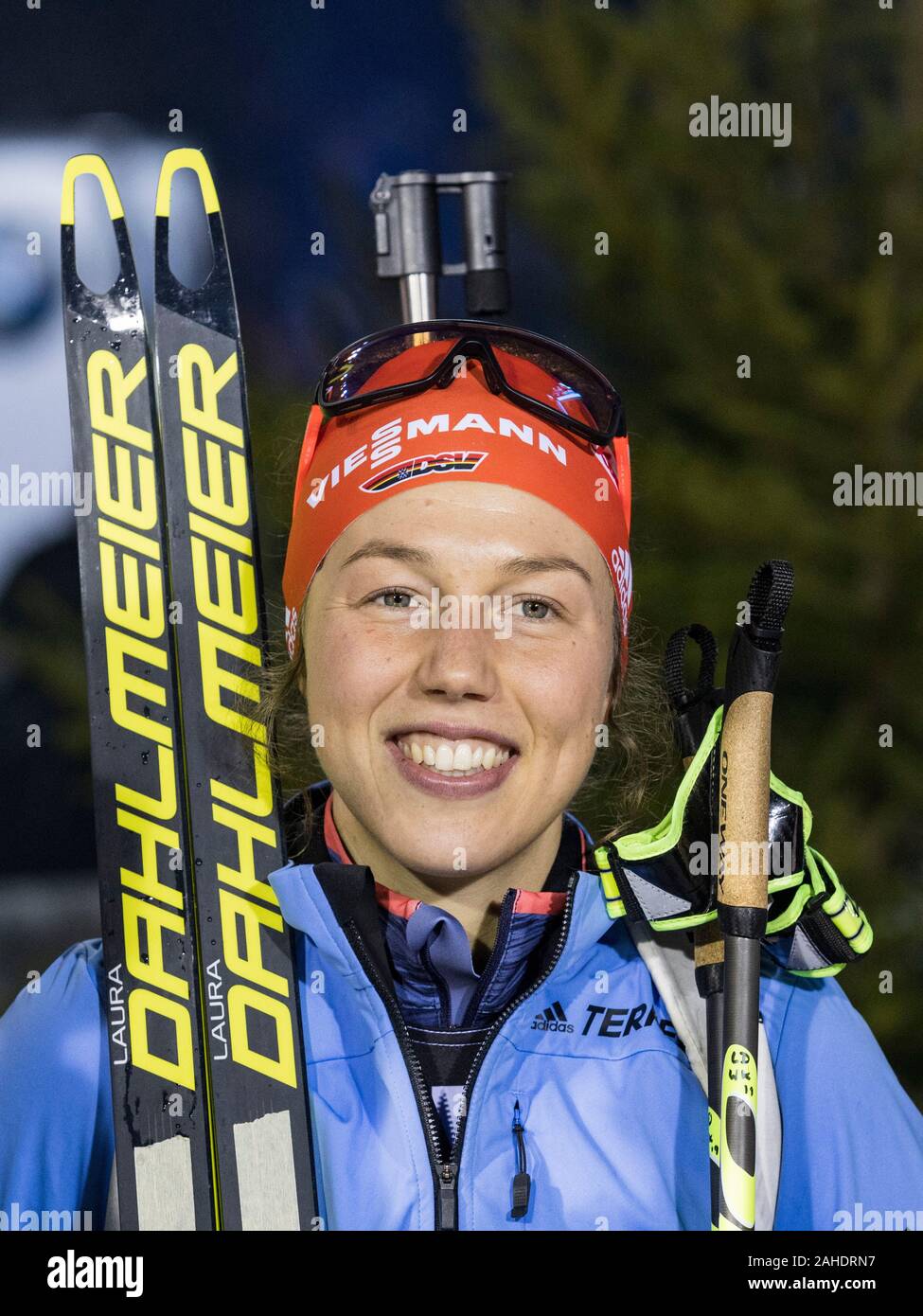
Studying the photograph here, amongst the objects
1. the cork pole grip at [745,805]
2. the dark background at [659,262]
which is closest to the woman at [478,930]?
the cork pole grip at [745,805]

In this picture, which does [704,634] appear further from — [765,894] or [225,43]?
[225,43]

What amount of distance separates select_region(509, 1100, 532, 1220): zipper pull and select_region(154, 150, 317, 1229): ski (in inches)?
11.1

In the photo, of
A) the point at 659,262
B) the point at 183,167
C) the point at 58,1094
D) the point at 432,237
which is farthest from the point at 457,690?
the point at 659,262

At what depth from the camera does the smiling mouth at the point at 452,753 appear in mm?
1711

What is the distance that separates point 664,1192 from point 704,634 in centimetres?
70

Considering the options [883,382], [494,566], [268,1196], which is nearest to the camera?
[494,566]

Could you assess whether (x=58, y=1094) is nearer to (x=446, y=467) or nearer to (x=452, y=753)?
(x=452, y=753)

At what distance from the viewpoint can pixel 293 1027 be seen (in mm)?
1883

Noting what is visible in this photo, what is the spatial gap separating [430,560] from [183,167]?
0.83 metres

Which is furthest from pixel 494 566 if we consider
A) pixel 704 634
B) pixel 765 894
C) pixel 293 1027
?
pixel 293 1027

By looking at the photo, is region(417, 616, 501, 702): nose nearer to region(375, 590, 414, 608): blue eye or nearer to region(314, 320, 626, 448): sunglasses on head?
region(375, 590, 414, 608): blue eye

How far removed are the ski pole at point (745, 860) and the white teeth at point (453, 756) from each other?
29 centimetres

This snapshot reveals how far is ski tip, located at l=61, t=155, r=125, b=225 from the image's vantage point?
2146 millimetres

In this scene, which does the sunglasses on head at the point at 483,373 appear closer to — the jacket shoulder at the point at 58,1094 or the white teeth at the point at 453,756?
the white teeth at the point at 453,756
